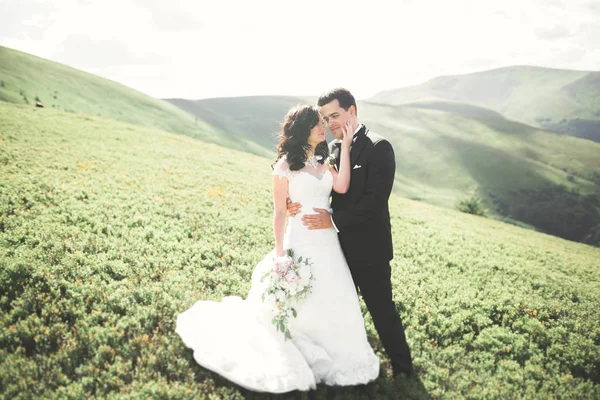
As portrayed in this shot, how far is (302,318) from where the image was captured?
5504 mm

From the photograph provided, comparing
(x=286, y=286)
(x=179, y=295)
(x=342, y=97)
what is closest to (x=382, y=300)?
(x=286, y=286)

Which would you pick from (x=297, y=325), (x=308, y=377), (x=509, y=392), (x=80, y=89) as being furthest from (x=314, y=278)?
(x=80, y=89)

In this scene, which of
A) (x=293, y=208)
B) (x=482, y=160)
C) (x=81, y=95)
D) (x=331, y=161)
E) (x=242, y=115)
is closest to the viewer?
→ (x=293, y=208)

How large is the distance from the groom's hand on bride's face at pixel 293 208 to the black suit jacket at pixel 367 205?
642 millimetres

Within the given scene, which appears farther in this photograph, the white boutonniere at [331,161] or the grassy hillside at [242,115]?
the grassy hillside at [242,115]

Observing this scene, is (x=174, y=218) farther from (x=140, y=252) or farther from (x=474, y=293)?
(x=474, y=293)

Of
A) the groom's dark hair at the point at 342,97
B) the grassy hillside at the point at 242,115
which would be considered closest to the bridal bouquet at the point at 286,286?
the groom's dark hair at the point at 342,97

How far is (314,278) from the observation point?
216 inches

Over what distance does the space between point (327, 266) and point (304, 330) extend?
1.14m

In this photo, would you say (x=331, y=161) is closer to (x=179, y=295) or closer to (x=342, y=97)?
(x=342, y=97)

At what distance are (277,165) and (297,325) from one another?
2.77m

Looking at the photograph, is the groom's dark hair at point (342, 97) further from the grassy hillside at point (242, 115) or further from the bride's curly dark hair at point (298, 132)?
the grassy hillside at point (242, 115)

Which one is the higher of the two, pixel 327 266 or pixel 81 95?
pixel 81 95

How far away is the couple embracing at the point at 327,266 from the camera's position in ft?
17.4
